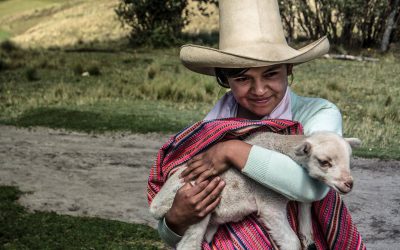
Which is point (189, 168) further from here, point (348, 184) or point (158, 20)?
point (158, 20)

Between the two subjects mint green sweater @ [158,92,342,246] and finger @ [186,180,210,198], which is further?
finger @ [186,180,210,198]

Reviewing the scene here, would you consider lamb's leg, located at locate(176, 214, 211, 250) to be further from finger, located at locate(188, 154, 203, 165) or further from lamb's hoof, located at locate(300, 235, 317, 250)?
lamb's hoof, located at locate(300, 235, 317, 250)

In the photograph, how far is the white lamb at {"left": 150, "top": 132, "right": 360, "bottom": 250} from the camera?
281 cm

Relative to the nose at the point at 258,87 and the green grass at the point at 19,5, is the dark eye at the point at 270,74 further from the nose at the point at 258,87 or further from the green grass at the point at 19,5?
the green grass at the point at 19,5

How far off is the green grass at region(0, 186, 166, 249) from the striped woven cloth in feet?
10.4

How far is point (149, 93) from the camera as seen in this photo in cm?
1366

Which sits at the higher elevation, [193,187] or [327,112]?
[327,112]

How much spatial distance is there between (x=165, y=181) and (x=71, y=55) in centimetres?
1776

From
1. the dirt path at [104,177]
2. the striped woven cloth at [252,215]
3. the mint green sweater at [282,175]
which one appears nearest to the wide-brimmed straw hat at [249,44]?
the striped woven cloth at [252,215]

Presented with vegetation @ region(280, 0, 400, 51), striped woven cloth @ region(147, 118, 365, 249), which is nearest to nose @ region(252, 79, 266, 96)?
striped woven cloth @ region(147, 118, 365, 249)

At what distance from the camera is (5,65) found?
59.8 ft

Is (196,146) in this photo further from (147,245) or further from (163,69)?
(163,69)

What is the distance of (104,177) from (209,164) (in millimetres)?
5868

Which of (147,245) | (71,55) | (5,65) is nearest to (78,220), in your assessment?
(147,245)
